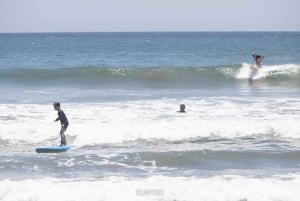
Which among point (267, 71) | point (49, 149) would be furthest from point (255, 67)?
point (49, 149)

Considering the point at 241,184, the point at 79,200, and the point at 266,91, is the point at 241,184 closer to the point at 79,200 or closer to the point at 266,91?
the point at 79,200

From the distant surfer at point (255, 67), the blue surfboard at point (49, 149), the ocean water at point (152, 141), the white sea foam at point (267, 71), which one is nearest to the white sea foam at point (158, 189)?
the ocean water at point (152, 141)

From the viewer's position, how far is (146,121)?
18.6 metres

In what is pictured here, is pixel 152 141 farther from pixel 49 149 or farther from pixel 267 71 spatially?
pixel 267 71

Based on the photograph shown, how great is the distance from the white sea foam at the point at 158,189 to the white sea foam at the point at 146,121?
5.24 metres

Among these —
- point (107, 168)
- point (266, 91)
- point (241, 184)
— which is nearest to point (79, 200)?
point (107, 168)

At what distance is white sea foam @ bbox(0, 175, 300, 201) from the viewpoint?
1106 centimetres

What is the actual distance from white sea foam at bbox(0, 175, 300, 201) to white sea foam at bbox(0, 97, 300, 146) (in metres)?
5.24

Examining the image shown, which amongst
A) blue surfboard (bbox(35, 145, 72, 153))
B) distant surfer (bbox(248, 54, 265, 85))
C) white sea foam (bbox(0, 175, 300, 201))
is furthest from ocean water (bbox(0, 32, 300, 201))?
distant surfer (bbox(248, 54, 265, 85))

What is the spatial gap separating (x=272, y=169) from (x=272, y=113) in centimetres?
706

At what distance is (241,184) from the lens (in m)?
11.6

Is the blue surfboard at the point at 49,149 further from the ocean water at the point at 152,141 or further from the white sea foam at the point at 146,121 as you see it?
the white sea foam at the point at 146,121

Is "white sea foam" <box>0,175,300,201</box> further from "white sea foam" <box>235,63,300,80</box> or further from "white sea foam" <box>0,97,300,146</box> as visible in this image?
"white sea foam" <box>235,63,300,80</box>

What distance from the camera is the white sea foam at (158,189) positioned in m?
11.1
